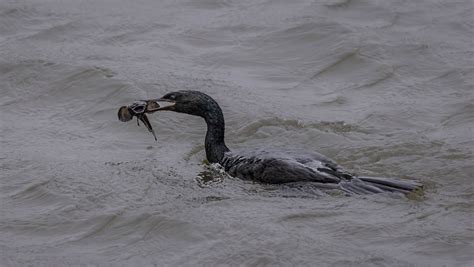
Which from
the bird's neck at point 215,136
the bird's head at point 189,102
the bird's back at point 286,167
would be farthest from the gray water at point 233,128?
the bird's head at point 189,102

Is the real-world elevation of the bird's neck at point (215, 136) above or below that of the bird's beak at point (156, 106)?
below

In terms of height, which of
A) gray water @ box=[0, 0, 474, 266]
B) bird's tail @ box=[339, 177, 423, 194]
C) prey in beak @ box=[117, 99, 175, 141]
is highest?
prey in beak @ box=[117, 99, 175, 141]

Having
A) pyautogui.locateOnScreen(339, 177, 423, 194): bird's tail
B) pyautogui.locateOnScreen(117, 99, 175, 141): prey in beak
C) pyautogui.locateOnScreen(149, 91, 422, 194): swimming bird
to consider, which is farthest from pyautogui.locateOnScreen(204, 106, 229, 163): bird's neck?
pyautogui.locateOnScreen(339, 177, 423, 194): bird's tail

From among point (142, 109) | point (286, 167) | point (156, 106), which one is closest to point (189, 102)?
point (156, 106)

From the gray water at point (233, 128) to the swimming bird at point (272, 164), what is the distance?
0.34 ft

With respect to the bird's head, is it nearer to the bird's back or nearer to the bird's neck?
the bird's neck

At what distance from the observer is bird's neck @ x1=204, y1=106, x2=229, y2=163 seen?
408 inches

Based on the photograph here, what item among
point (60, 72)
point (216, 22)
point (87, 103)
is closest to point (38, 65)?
point (60, 72)

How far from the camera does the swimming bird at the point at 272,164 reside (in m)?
9.27

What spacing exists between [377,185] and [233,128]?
242 cm

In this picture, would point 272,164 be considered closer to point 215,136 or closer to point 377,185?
point 377,185

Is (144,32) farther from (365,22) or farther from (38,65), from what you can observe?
(365,22)

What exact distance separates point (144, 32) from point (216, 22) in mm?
913

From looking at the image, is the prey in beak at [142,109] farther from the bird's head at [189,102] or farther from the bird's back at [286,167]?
the bird's back at [286,167]
